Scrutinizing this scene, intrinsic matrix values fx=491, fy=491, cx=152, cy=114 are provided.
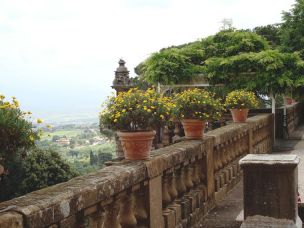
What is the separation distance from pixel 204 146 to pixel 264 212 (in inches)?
70.2

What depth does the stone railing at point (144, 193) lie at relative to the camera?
10.0 feet

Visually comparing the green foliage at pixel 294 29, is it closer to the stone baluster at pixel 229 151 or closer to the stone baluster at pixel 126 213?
the stone baluster at pixel 229 151

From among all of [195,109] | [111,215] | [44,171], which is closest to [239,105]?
[195,109]

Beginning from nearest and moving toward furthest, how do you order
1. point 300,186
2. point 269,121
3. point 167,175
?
point 167,175 < point 300,186 < point 269,121

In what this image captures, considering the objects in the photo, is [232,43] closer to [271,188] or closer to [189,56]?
[189,56]

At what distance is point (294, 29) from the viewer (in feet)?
55.9

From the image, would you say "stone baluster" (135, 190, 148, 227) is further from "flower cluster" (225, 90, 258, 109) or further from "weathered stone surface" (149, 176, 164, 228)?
"flower cluster" (225, 90, 258, 109)

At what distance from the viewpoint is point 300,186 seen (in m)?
8.21

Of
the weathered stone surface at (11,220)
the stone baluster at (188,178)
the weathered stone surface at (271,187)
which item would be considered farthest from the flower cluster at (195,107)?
the weathered stone surface at (11,220)

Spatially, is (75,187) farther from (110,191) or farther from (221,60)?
(221,60)

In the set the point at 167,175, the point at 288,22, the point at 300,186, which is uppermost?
the point at 288,22

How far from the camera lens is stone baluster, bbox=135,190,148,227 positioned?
4.55 m

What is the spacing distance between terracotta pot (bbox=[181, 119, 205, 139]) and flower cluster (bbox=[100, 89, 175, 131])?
1.76m

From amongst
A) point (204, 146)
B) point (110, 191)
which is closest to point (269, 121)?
point (204, 146)
